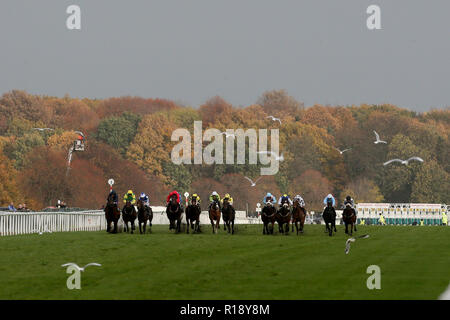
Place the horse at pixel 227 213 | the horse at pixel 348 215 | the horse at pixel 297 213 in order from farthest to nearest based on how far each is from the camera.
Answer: the horse at pixel 227 213 → the horse at pixel 348 215 → the horse at pixel 297 213

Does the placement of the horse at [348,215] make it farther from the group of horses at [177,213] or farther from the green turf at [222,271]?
the green turf at [222,271]

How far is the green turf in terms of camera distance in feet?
45.1

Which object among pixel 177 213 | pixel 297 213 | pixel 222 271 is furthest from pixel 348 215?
pixel 222 271

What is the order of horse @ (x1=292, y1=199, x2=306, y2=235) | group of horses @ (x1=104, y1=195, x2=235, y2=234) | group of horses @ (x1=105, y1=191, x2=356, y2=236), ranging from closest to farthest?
group of horses @ (x1=105, y1=191, x2=356, y2=236)
horse @ (x1=292, y1=199, x2=306, y2=235)
group of horses @ (x1=104, y1=195, x2=235, y2=234)

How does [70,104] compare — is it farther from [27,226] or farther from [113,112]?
[27,226]

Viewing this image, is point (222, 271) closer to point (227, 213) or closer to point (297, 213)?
point (297, 213)

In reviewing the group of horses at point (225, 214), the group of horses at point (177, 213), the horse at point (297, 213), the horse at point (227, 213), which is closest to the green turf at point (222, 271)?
the group of horses at point (225, 214)

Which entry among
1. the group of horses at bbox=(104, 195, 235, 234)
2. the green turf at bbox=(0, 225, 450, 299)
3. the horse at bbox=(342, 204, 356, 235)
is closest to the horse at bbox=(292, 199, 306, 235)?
the horse at bbox=(342, 204, 356, 235)

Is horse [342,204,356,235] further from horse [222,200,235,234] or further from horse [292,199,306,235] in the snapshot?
horse [222,200,235,234]

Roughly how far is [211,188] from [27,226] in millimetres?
70291

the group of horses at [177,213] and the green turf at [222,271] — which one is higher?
the group of horses at [177,213]

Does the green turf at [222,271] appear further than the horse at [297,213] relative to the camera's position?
No

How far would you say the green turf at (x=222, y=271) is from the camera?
541 inches

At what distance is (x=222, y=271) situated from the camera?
1720 centimetres
